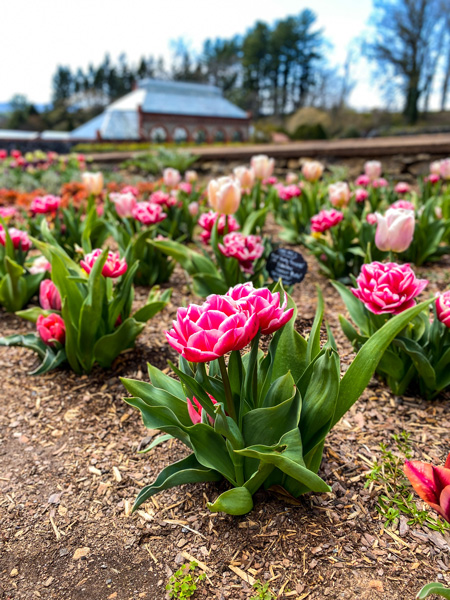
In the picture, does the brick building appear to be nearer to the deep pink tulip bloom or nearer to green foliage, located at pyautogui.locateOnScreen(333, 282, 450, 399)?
the deep pink tulip bloom

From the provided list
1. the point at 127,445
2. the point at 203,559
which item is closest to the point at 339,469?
the point at 203,559

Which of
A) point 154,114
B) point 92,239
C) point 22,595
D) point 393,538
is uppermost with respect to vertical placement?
point 154,114

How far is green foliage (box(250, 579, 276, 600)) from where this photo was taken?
49.5 inches

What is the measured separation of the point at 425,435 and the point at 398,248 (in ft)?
2.70

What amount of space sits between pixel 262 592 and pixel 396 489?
0.59 meters

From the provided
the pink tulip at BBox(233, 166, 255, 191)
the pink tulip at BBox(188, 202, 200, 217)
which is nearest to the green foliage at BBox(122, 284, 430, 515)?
the pink tulip at BBox(233, 166, 255, 191)

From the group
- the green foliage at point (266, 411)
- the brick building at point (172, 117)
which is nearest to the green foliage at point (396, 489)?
the green foliage at point (266, 411)

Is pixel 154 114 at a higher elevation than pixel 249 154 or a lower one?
higher

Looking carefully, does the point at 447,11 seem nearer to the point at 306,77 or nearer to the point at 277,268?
the point at 306,77

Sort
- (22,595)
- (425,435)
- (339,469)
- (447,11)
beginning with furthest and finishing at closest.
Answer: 1. (447,11)
2. (425,435)
3. (339,469)
4. (22,595)

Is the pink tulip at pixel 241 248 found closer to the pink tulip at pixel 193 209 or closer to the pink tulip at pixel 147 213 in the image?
the pink tulip at pixel 147 213

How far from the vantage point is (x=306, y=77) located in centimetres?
4903

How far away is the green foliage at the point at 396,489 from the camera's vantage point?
57.9 inches

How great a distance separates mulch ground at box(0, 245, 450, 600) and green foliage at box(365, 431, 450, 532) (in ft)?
0.09
